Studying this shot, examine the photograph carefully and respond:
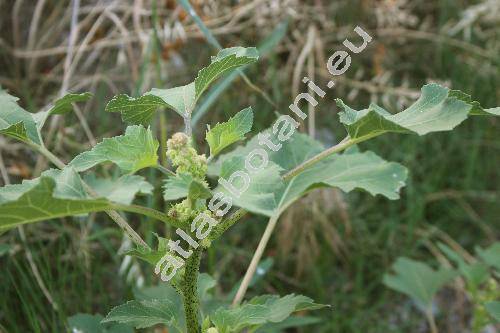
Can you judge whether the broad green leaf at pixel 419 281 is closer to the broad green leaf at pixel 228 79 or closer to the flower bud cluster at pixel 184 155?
the broad green leaf at pixel 228 79

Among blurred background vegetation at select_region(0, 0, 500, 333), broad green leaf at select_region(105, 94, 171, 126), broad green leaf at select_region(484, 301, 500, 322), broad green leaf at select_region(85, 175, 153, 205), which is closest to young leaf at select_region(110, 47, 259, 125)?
broad green leaf at select_region(105, 94, 171, 126)

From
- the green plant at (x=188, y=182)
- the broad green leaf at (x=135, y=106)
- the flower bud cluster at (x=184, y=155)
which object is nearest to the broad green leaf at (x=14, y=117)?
the green plant at (x=188, y=182)

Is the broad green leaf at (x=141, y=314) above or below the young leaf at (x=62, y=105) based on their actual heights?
below

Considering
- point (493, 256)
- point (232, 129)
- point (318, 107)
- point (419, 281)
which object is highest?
point (232, 129)

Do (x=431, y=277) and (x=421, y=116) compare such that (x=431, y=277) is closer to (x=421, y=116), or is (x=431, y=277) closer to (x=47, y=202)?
(x=421, y=116)

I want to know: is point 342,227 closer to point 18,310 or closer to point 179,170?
point 18,310

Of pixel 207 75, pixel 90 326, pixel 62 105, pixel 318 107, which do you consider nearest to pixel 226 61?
pixel 207 75
